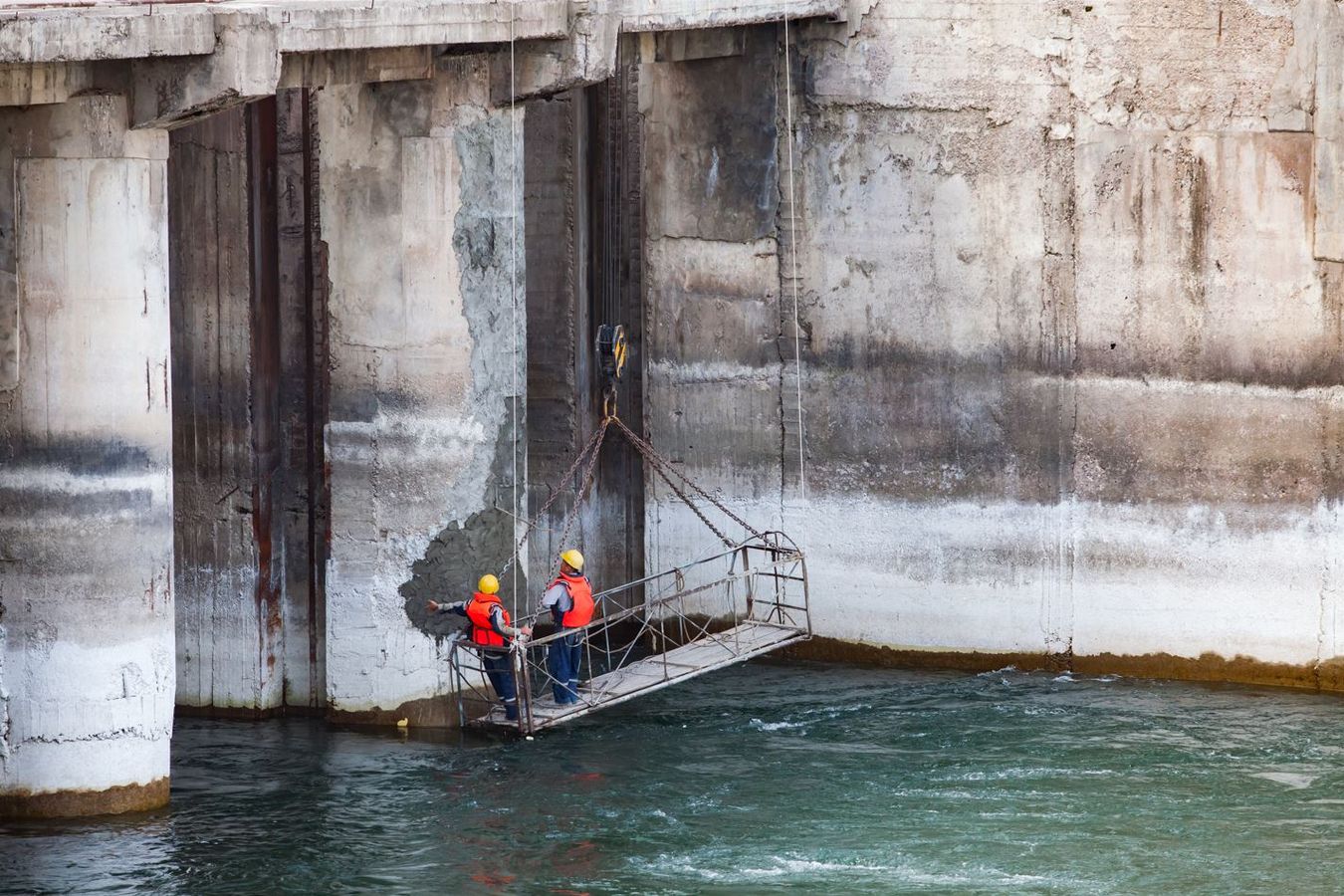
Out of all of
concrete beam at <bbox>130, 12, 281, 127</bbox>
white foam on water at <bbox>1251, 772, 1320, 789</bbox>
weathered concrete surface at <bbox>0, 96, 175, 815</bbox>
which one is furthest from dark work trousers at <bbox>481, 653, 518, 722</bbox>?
white foam on water at <bbox>1251, 772, 1320, 789</bbox>

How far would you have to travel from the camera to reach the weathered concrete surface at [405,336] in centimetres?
1944

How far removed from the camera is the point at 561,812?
18.0 meters

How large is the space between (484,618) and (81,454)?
3730mm

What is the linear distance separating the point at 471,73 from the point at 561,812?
6149 millimetres

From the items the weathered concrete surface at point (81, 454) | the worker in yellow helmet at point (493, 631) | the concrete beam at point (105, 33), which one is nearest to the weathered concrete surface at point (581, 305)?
the worker in yellow helmet at point (493, 631)

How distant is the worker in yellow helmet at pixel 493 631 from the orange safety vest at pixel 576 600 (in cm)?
51

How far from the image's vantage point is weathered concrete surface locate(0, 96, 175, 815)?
1666 cm

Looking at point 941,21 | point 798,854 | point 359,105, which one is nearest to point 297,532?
point 359,105

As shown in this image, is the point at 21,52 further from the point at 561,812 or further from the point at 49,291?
the point at 561,812

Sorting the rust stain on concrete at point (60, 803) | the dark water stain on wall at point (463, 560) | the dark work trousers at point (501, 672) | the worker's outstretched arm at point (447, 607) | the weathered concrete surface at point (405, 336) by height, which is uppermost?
the weathered concrete surface at point (405, 336)

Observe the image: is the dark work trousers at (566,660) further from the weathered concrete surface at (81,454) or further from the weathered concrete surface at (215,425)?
the weathered concrete surface at (81,454)

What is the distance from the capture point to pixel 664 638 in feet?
63.4

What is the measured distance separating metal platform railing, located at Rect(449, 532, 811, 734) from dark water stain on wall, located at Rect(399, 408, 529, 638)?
0.42m

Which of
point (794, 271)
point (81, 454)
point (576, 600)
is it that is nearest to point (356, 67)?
point (81, 454)
